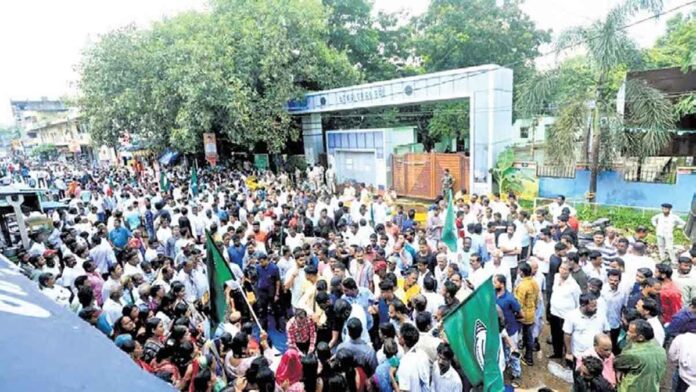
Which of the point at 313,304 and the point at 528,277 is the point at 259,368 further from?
the point at 528,277

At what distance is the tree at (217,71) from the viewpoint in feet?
58.4

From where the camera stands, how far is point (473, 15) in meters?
25.2

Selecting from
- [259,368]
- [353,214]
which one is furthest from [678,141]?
[259,368]

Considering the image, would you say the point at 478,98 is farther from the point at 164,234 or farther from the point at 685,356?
the point at 685,356

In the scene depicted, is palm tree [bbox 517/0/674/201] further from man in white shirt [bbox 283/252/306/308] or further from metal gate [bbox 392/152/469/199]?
man in white shirt [bbox 283/252/306/308]

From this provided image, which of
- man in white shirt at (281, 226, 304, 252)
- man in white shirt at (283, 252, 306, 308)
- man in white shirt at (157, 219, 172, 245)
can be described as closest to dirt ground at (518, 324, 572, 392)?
man in white shirt at (283, 252, 306, 308)

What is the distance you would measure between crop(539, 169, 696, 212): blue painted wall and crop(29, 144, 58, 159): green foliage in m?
58.2

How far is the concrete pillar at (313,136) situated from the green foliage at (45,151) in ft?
153

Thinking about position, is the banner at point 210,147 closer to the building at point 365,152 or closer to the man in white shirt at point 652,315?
the building at point 365,152

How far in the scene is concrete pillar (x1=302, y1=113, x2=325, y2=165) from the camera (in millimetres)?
21016

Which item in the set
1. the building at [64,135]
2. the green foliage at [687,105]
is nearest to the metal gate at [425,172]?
the green foliage at [687,105]

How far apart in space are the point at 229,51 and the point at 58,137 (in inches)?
1913

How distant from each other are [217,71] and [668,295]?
656 inches

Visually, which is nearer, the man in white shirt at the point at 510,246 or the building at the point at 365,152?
the man in white shirt at the point at 510,246
